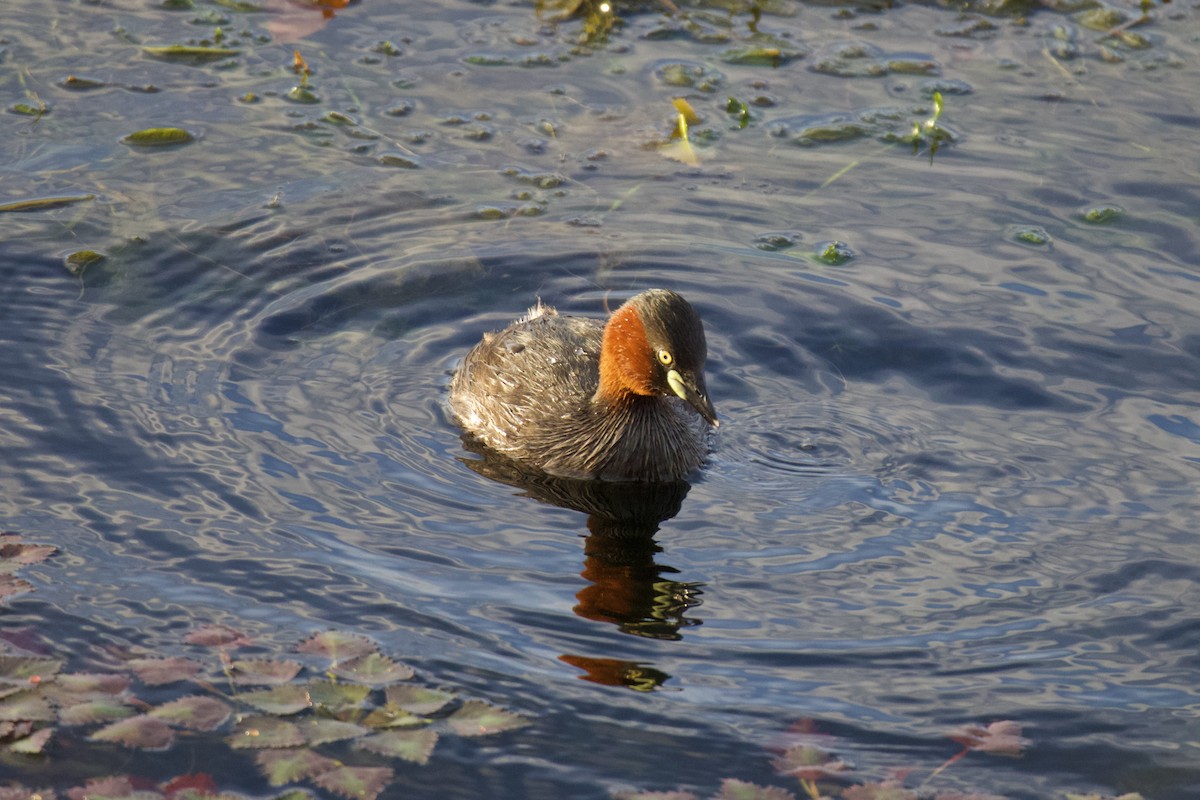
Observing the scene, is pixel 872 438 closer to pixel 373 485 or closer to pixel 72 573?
pixel 373 485

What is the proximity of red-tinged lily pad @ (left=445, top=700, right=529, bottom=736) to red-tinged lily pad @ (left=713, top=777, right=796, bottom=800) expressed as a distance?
31.0 inches

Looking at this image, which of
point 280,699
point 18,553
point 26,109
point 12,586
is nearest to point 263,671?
point 280,699

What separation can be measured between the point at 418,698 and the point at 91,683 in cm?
121

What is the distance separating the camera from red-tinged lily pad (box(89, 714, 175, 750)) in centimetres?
523

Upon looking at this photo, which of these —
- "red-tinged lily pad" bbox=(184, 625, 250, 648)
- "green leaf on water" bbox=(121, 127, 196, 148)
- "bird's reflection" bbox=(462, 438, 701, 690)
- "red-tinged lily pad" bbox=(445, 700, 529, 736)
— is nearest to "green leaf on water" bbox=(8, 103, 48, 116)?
"green leaf on water" bbox=(121, 127, 196, 148)

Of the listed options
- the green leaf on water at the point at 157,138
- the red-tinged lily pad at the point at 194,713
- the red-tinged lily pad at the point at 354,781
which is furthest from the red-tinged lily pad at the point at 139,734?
the green leaf on water at the point at 157,138

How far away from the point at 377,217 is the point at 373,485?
9.29ft

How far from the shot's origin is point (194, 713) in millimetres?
5352

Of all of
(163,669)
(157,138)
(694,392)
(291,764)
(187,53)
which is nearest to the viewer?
(291,764)

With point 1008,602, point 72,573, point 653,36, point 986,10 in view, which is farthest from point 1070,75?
point 72,573

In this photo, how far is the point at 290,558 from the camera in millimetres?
6379

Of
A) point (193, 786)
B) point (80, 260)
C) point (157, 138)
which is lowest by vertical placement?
point (193, 786)

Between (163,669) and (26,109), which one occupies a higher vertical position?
(26,109)

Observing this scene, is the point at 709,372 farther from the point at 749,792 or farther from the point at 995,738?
the point at 749,792
